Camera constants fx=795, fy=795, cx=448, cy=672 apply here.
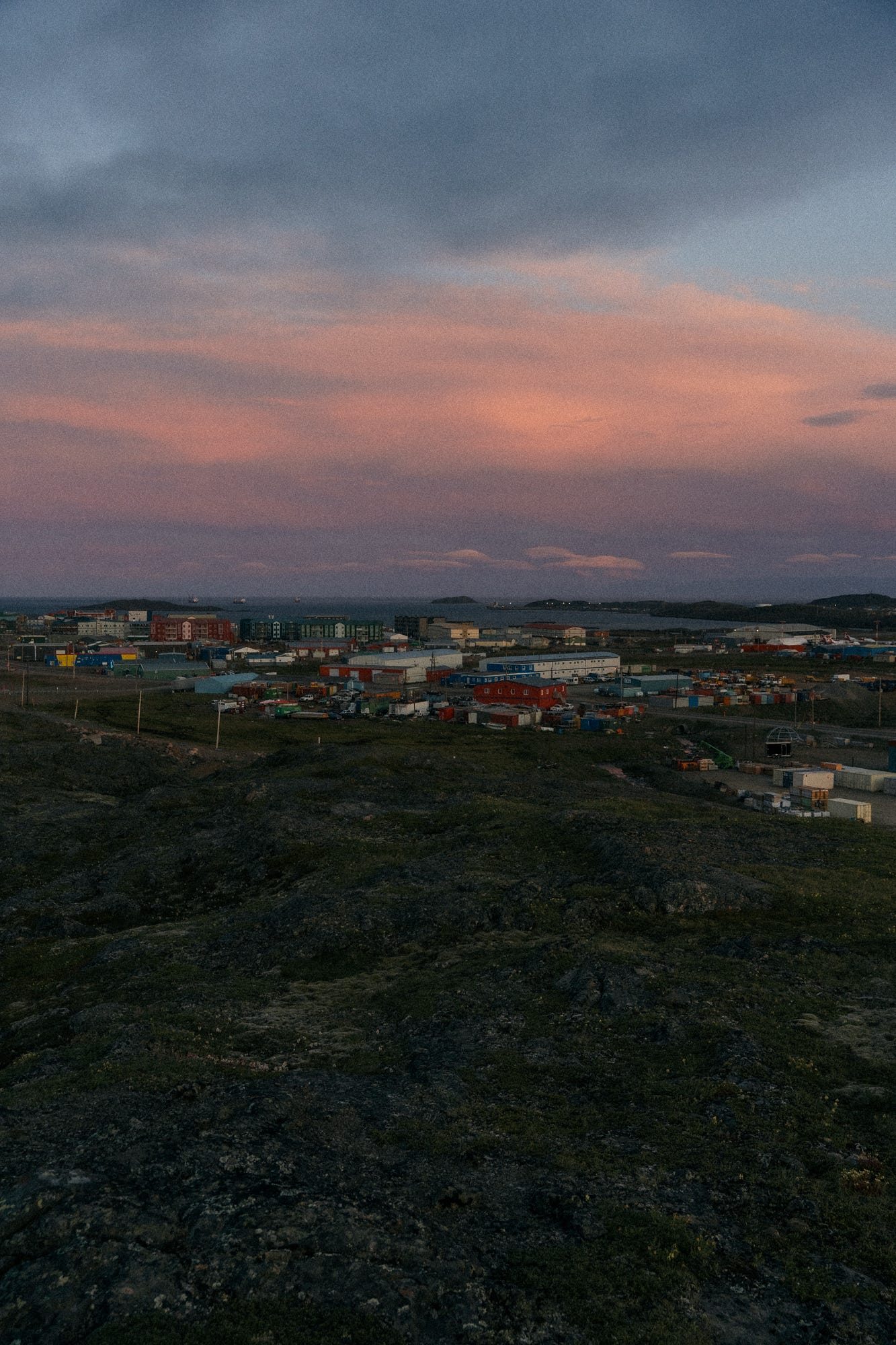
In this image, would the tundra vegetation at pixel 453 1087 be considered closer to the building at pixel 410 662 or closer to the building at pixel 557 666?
the building at pixel 410 662

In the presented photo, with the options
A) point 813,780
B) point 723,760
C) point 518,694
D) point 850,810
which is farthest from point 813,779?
point 518,694

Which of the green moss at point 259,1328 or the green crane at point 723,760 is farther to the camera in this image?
the green crane at point 723,760

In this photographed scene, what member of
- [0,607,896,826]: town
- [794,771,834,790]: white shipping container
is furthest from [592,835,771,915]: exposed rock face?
[794,771,834,790]: white shipping container

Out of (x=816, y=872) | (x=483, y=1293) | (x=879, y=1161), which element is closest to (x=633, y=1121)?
(x=879, y=1161)

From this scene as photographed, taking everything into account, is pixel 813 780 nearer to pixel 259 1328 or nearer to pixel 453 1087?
pixel 453 1087

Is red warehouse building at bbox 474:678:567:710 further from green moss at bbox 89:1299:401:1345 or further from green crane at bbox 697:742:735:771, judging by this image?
green moss at bbox 89:1299:401:1345

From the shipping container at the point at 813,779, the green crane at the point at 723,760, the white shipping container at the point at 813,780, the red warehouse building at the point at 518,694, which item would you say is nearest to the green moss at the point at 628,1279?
A: the white shipping container at the point at 813,780

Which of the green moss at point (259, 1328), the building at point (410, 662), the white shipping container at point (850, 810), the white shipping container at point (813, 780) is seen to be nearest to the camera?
the green moss at point (259, 1328)
